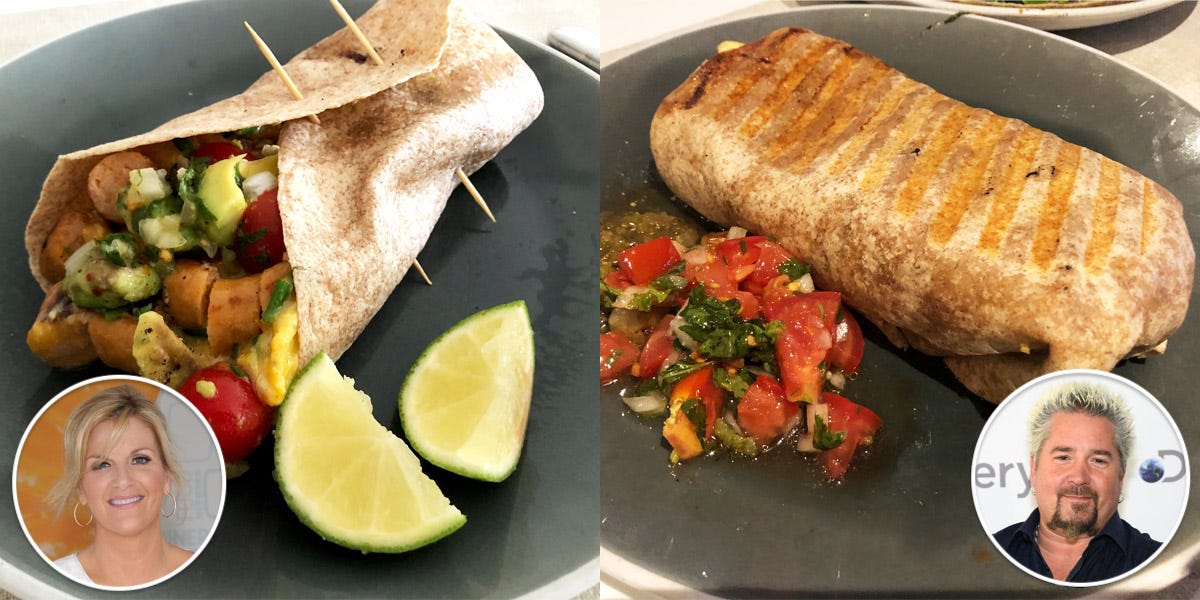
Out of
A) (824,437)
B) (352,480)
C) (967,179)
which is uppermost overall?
(967,179)

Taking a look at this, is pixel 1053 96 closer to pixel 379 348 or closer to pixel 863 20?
pixel 863 20

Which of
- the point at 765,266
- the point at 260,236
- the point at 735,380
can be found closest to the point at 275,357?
the point at 260,236

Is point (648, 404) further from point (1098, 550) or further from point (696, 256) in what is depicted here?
point (1098, 550)

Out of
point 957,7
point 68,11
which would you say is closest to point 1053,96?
point 957,7

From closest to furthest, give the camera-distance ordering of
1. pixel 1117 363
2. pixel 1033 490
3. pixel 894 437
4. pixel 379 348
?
pixel 1033 490, pixel 1117 363, pixel 894 437, pixel 379 348

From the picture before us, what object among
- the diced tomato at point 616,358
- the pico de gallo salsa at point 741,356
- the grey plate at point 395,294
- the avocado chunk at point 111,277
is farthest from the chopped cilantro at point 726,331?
the avocado chunk at point 111,277

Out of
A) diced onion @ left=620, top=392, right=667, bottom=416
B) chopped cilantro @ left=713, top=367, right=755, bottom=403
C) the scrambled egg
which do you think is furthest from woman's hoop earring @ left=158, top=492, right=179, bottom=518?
chopped cilantro @ left=713, top=367, right=755, bottom=403

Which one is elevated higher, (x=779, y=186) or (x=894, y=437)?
(x=779, y=186)

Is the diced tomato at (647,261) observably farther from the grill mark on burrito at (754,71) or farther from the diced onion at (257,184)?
the diced onion at (257,184)
